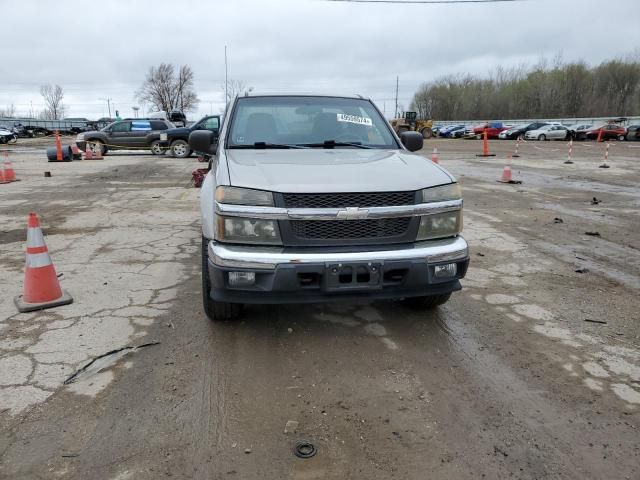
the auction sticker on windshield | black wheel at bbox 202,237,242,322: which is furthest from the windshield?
black wheel at bbox 202,237,242,322

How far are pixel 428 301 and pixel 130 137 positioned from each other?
65.0 ft

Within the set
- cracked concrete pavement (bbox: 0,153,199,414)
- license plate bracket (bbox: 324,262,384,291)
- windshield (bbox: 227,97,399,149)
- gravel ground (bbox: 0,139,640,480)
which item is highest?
windshield (bbox: 227,97,399,149)

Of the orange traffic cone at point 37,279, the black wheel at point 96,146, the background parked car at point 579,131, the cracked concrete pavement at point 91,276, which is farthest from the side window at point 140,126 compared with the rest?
the background parked car at point 579,131

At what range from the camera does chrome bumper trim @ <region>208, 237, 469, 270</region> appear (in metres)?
2.90

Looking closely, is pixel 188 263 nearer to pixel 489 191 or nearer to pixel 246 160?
pixel 246 160

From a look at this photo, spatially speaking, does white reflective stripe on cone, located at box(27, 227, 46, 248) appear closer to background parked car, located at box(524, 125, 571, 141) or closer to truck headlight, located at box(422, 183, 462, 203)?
truck headlight, located at box(422, 183, 462, 203)

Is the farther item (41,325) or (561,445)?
(41,325)

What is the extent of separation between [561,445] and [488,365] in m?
0.81

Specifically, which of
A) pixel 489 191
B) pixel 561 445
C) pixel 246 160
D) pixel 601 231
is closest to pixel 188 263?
pixel 246 160

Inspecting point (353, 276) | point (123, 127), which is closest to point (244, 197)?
point (353, 276)

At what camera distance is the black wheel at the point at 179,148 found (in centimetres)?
1961

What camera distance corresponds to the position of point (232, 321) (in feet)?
12.2

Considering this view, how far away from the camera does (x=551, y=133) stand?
38.4 meters

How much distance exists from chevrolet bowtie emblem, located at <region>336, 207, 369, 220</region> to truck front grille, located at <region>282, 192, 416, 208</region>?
0.03 metres
